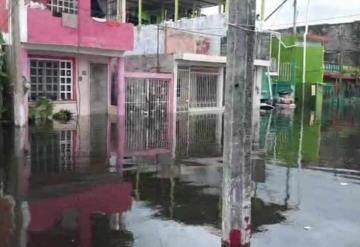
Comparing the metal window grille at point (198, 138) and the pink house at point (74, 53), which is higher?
the pink house at point (74, 53)

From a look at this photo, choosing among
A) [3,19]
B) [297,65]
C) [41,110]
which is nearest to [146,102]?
[41,110]

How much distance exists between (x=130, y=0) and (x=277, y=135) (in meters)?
20.0

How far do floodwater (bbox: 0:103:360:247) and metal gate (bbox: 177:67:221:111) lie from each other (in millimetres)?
12637

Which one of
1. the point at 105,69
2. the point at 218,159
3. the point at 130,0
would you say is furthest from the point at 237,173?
the point at 130,0

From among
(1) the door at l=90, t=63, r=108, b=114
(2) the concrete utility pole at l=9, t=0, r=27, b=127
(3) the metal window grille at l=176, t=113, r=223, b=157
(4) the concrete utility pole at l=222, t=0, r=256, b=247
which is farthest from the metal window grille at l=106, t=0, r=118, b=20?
(4) the concrete utility pole at l=222, t=0, r=256, b=247

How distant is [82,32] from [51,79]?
2.99m

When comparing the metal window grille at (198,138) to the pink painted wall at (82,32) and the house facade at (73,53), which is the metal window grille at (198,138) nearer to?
the house facade at (73,53)

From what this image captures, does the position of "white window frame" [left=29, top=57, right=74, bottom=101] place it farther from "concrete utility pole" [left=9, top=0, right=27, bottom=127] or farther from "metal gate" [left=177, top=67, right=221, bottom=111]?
"metal gate" [left=177, top=67, right=221, bottom=111]

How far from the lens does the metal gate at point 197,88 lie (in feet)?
89.1

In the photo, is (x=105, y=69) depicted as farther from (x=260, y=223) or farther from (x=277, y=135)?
(x=260, y=223)

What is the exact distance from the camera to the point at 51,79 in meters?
21.3

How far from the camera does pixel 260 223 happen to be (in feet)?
20.3

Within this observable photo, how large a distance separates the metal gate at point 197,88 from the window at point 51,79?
23.1 ft

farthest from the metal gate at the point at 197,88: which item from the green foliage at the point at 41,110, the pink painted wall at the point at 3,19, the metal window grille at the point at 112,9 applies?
the pink painted wall at the point at 3,19
